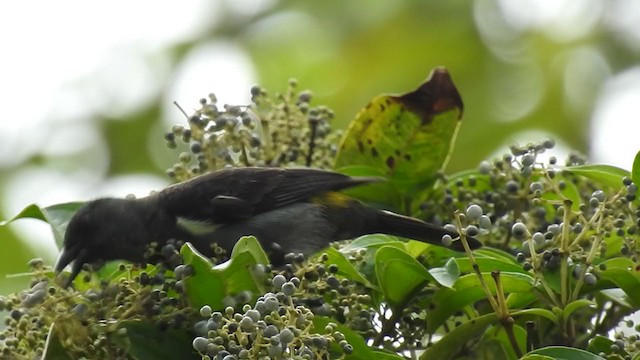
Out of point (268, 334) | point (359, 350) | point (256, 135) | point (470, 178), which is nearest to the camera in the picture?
point (268, 334)

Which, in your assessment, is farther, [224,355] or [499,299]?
[499,299]

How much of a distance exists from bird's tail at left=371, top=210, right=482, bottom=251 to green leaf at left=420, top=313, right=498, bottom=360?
1.02ft

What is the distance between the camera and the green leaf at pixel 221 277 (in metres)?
2.45

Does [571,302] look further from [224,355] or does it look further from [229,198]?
[229,198]

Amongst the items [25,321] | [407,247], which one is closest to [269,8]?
[407,247]

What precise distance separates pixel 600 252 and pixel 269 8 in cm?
464

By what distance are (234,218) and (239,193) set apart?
0.12 m

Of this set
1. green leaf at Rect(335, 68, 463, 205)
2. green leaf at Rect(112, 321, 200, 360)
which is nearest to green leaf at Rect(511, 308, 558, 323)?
green leaf at Rect(112, 321, 200, 360)

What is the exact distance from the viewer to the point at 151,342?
2.43m

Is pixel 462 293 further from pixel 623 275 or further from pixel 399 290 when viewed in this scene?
pixel 623 275

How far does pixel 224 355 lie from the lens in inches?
85.2

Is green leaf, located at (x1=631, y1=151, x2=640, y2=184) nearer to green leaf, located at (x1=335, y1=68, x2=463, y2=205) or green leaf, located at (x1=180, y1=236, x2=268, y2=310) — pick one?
green leaf, located at (x1=335, y1=68, x2=463, y2=205)

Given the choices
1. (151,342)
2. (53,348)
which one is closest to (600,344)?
(151,342)

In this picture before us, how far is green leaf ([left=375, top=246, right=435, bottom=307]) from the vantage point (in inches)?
102
